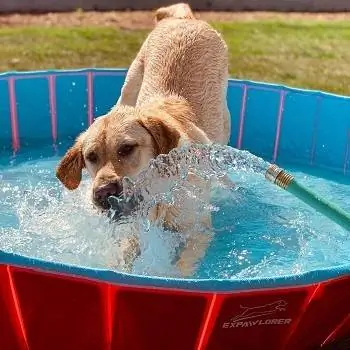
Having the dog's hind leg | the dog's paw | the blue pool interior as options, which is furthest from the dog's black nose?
the blue pool interior

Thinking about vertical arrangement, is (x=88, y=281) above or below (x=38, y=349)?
above

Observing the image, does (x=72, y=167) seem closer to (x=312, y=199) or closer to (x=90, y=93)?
(x=312, y=199)

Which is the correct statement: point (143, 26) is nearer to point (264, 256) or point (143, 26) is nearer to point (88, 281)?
point (264, 256)

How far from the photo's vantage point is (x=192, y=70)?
5.38 meters

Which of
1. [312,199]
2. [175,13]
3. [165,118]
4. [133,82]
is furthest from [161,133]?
[175,13]

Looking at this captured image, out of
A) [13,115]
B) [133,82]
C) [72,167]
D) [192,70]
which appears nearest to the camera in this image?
[72,167]

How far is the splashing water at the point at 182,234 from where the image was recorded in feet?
14.1

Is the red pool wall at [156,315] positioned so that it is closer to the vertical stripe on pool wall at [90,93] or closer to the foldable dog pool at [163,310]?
the foldable dog pool at [163,310]

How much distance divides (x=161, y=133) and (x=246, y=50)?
5628 mm

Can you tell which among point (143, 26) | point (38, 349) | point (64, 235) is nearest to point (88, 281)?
point (38, 349)

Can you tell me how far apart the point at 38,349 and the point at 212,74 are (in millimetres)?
2647

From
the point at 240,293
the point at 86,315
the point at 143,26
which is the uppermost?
the point at 240,293

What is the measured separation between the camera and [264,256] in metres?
4.71

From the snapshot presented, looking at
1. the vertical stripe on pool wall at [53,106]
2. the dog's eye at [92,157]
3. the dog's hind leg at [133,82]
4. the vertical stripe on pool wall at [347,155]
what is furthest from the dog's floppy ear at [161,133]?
the vertical stripe on pool wall at [53,106]
